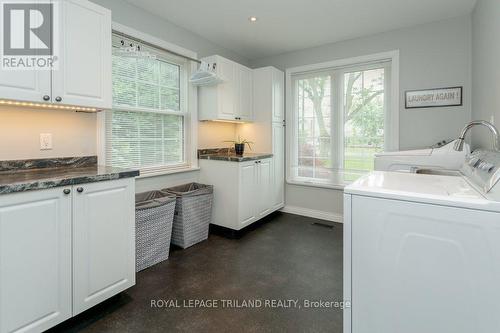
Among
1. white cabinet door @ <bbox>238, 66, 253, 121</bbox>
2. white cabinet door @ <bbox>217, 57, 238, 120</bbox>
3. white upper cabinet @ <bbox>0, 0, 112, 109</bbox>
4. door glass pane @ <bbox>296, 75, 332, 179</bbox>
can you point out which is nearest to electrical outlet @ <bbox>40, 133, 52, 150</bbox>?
white upper cabinet @ <bbox>0, 0, 112, 109</bbox>

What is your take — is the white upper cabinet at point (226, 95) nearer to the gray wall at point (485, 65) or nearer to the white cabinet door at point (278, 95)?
the white cabinet door at point (278, 95)

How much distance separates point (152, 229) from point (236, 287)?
0.97 m

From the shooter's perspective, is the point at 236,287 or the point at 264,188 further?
the point at 264,188

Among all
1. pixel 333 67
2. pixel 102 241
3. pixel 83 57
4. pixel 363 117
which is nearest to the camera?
pixel 102 241

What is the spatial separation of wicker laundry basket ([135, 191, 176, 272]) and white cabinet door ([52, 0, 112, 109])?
3.22ft

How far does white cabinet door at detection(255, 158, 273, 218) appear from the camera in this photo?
3555 mm

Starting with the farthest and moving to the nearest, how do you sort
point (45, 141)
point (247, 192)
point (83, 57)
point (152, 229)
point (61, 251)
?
1. point (247, 192)
2. point (152, 229)
3. point (45, 141)
4. point (83, 57)
5. point (61, 251)

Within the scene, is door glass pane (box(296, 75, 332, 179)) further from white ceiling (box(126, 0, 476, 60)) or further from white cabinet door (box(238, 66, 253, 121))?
white cabinet door (box(238, 66, 253, 121))

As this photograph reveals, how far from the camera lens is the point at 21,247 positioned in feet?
4.59

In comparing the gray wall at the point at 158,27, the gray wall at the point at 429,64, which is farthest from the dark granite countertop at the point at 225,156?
the gray wall at the point at 429,64

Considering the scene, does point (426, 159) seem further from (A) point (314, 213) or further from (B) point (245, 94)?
(B) point (245, 94)

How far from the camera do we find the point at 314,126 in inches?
157

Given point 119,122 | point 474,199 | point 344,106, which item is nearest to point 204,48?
point 119,122

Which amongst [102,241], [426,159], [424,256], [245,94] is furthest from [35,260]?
[245,94]
